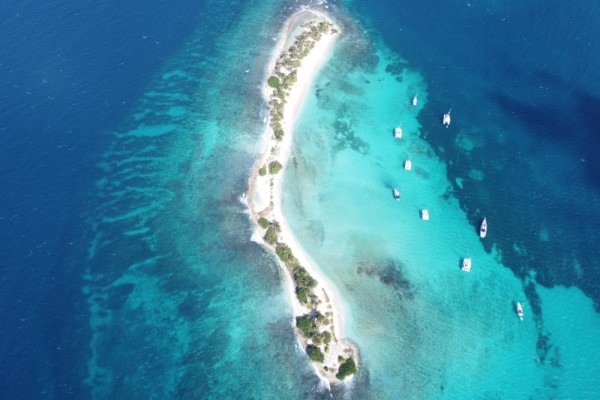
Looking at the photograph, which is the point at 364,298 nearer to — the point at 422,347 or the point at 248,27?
the point at 422,347

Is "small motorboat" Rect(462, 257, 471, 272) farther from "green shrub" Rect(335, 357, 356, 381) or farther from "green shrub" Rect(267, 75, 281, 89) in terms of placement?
"green shrub" Rect(267, 75, 281, 89)

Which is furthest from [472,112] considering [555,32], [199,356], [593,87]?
[199,356]

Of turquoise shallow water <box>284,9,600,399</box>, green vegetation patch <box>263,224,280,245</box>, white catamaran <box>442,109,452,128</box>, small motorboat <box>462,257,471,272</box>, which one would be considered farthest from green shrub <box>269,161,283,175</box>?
small motorboat <box>462,257,471,272</box>

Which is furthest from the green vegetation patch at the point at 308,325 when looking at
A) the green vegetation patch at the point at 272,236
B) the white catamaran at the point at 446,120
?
the white catamaran at the point at 446,120

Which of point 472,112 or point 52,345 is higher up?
point 472,112

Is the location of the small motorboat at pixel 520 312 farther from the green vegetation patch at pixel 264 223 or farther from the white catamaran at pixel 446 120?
the green vegetation patch at pixel 264 223

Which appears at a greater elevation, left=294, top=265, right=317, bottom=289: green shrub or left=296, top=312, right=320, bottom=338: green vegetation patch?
left=294, top=265, right=317, bottom=289: green shrub

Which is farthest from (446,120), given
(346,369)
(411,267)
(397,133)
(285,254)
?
(346,369)
